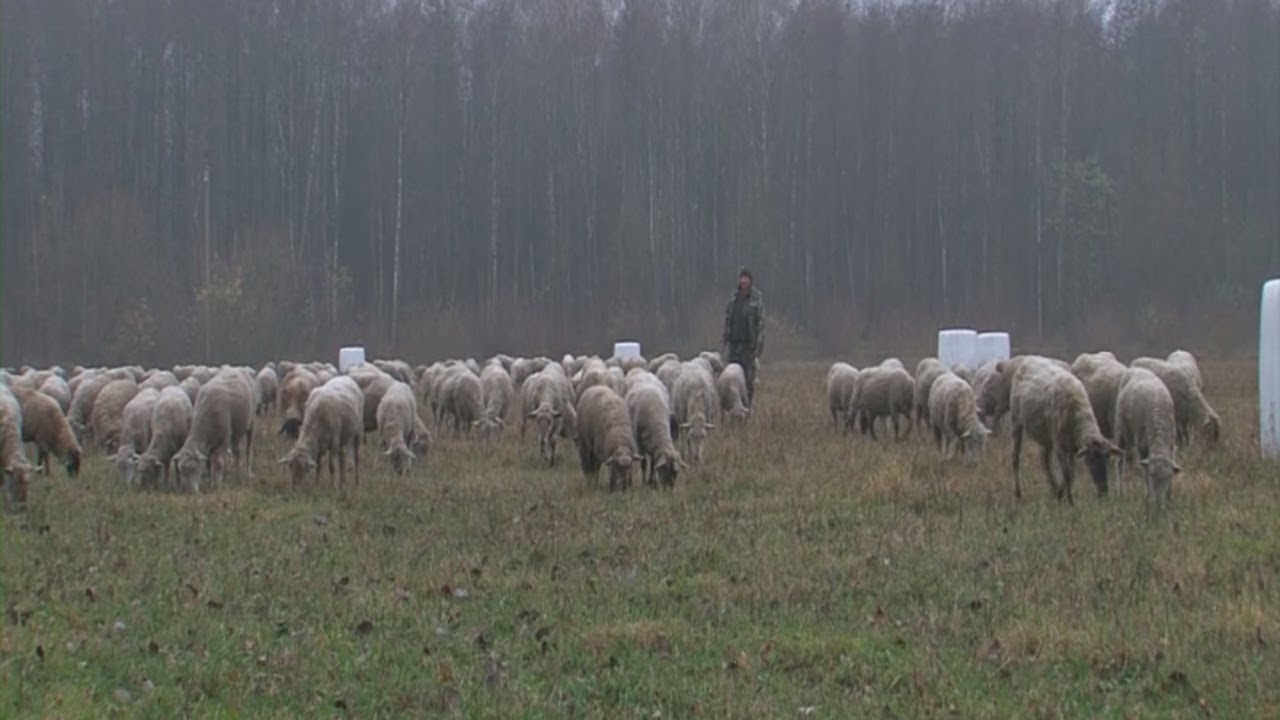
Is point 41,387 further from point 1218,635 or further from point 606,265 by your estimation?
point 606,265

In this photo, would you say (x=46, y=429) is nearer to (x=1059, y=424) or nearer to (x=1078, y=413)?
(x=1059, y=424)

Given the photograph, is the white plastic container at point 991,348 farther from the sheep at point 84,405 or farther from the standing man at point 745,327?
the sheep at point 84,405

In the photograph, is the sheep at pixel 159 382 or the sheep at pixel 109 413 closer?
the sheep at pixel 109 413

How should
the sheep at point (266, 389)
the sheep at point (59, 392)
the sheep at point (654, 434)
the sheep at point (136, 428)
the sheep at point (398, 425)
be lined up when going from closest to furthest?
the sheep at point (654, 434) → the sheep at point (136, 428) → the sheep at point (398, 425) → the sheep at point (59, 392) → the sheep at point (266, 389)

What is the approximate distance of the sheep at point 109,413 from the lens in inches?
770

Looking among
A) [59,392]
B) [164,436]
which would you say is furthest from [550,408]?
[59,392]

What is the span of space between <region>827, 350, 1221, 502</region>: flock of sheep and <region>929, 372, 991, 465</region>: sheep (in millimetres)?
12

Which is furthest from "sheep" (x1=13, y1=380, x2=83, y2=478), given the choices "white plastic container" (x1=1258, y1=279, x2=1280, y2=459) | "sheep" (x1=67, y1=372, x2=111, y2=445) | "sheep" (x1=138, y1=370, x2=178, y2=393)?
"white plastic container" (x1=1258, y1=279, x2=1280, y2=459)

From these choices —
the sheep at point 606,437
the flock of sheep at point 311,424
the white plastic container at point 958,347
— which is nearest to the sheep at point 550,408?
the flock of sheep at point 311,424

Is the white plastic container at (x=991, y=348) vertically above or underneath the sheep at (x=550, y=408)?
above

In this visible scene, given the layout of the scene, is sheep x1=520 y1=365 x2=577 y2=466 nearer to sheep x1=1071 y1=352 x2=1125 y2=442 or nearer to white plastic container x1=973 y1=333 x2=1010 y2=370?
sheep x1=1071 y1=352 x2=1125 y2=442

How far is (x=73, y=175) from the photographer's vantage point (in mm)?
54938

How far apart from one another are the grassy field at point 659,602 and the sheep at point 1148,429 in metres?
0.30

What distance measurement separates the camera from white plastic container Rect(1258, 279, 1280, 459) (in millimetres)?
15555
